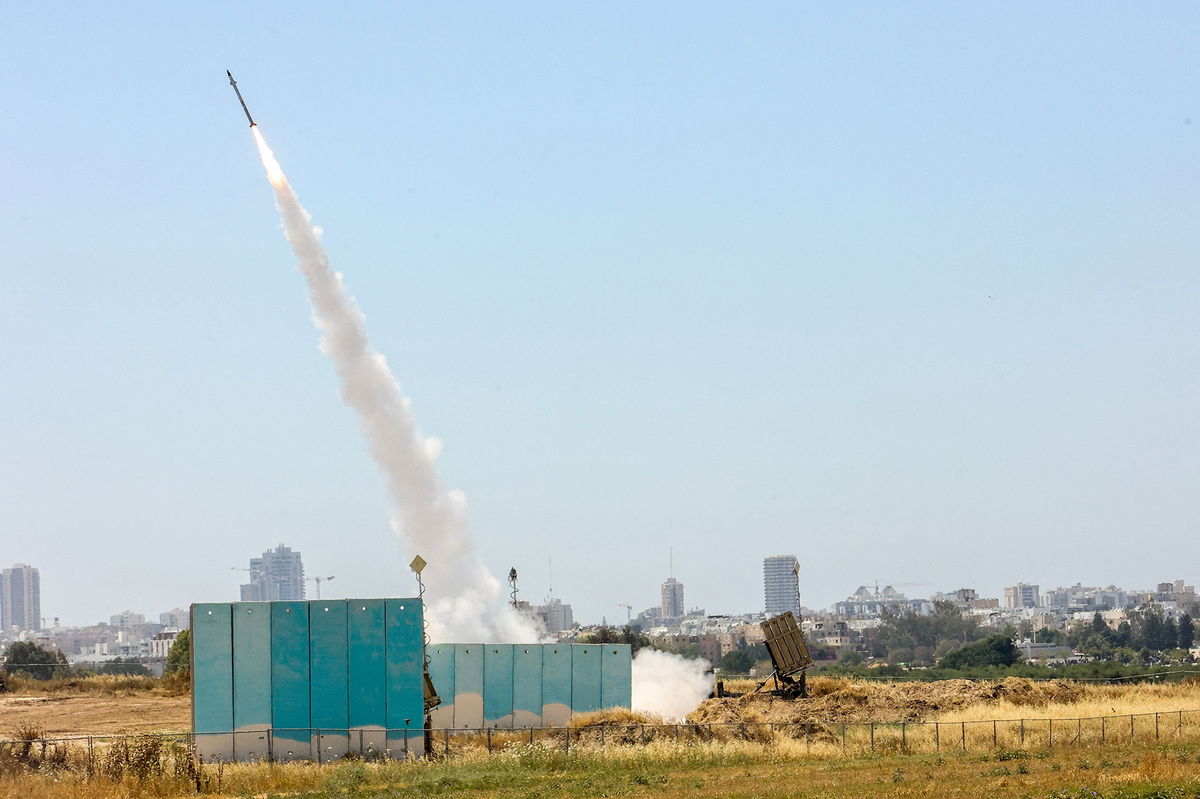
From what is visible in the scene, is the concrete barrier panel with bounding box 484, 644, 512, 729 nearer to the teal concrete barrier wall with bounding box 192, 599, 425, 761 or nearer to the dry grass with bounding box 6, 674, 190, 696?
the teal concrete barrier wall with bounding box 192, 599, 425, 761

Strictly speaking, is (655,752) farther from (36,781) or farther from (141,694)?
(141,694)

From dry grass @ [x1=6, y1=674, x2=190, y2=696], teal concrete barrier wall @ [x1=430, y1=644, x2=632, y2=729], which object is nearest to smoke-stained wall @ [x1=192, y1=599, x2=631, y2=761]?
teal concrete barrier wall @ [x1=430, y1=644, x2=632, y2=729]

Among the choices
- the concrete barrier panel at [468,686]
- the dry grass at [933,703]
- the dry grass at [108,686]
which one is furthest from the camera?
the dry grass at [108,686]

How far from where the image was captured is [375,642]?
43.0m

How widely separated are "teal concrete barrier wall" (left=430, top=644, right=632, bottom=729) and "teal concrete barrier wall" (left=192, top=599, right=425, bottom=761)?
8.04 m

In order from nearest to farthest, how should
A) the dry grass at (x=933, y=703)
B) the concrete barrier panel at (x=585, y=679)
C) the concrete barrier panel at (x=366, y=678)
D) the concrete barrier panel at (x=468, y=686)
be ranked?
the concrete barrier panel at (x=366, y=678)
the concrete barrier panel at (x=468, y=686)
the dry grass at (x=933, y=703)
the concrete barrier panel at (x=585, y=679)

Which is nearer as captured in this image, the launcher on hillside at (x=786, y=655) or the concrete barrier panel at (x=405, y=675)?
the concrete barrier panel at (x=405, y=675)

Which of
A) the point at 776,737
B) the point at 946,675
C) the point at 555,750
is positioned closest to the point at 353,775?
the point at 555,750

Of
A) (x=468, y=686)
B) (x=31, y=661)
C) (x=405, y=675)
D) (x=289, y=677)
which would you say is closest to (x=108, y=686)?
(x=468, y=686)

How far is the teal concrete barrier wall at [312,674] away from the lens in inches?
1670

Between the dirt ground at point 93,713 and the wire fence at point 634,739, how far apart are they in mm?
9587

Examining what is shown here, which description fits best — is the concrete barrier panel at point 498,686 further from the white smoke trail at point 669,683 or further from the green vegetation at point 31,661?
the green vegetation at point 31,661

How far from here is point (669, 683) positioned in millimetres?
58531

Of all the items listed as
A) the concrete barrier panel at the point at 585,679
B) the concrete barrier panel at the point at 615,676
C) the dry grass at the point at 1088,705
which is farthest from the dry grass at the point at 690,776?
the concrete barrier panel at the point at 615,676
